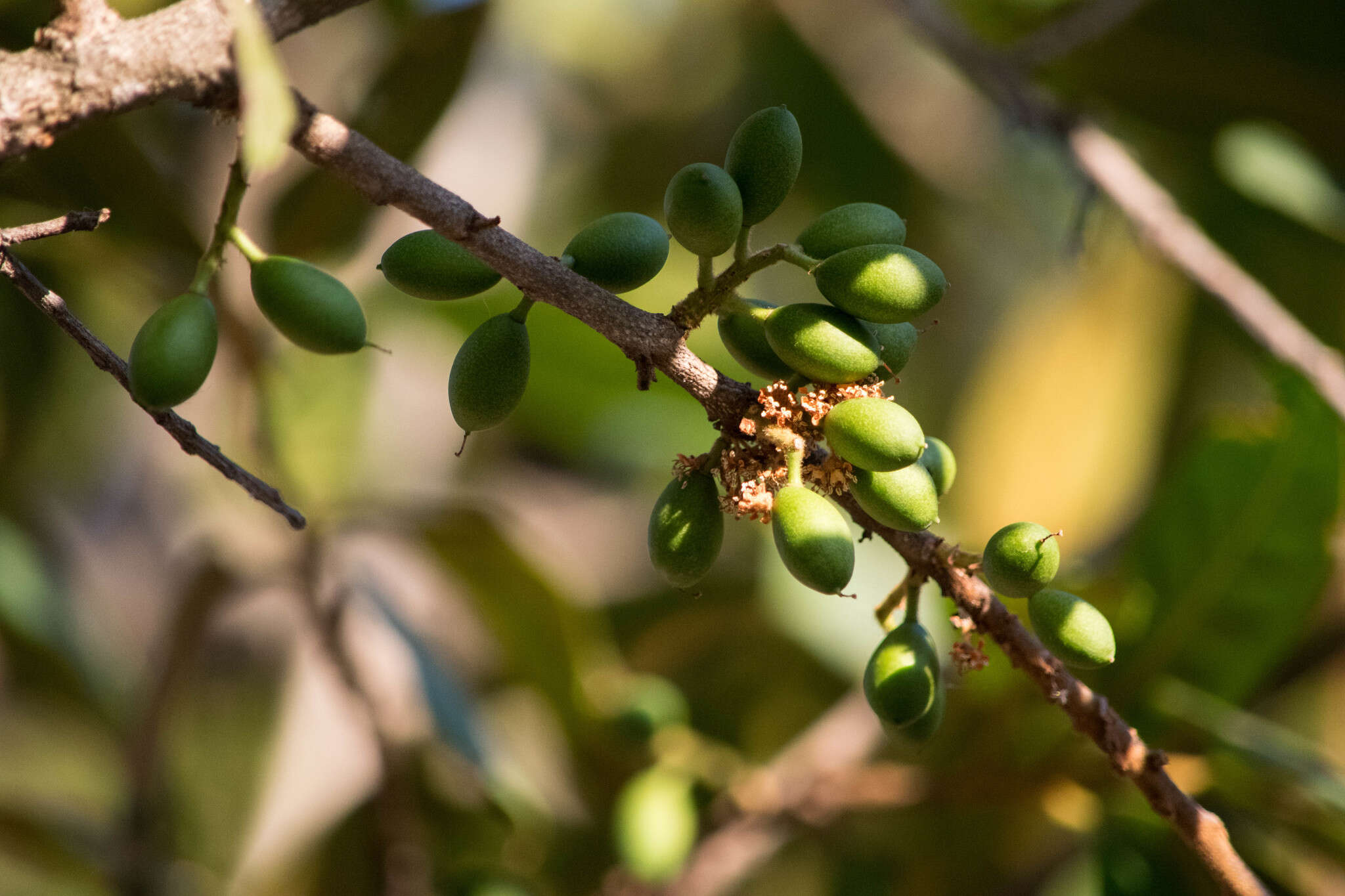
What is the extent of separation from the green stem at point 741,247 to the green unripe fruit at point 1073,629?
28 cm

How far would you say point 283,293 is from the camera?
593 mm

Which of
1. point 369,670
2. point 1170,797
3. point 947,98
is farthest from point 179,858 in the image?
point 947,98

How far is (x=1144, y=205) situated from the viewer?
4.75 ft

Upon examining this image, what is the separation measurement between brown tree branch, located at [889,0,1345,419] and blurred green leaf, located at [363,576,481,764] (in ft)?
3.72

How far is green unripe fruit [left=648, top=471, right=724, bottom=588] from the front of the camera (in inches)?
25.8

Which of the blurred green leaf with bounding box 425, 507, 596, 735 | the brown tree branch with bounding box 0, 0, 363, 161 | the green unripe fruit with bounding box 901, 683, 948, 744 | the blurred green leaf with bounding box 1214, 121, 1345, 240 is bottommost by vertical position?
the green unripe fruit with bounding box 901, 683, 948, 744

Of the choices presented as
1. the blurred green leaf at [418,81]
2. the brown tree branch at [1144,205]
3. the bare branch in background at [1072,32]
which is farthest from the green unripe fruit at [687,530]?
the bare branch in background at [1072,32]

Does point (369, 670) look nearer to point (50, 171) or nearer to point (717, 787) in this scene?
point (717, 787)

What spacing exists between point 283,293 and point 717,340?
118 cm

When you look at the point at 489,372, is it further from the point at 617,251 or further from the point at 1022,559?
the point at 1022,559

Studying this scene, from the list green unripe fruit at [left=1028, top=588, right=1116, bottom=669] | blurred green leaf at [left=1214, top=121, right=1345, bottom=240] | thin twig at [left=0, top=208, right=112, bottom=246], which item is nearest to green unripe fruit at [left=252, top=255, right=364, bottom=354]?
thin twig at [left=0, top=208, right=112, bottom=246]

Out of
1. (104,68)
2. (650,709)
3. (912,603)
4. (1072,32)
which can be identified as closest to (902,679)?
(912,603)

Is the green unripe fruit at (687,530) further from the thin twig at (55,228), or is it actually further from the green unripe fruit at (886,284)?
the thin twig at (55,228)

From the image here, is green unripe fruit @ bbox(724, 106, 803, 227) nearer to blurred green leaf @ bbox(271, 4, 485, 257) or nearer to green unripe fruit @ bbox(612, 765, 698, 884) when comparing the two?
blurred green leaf @ bbox(271, 4, 485, 257)
